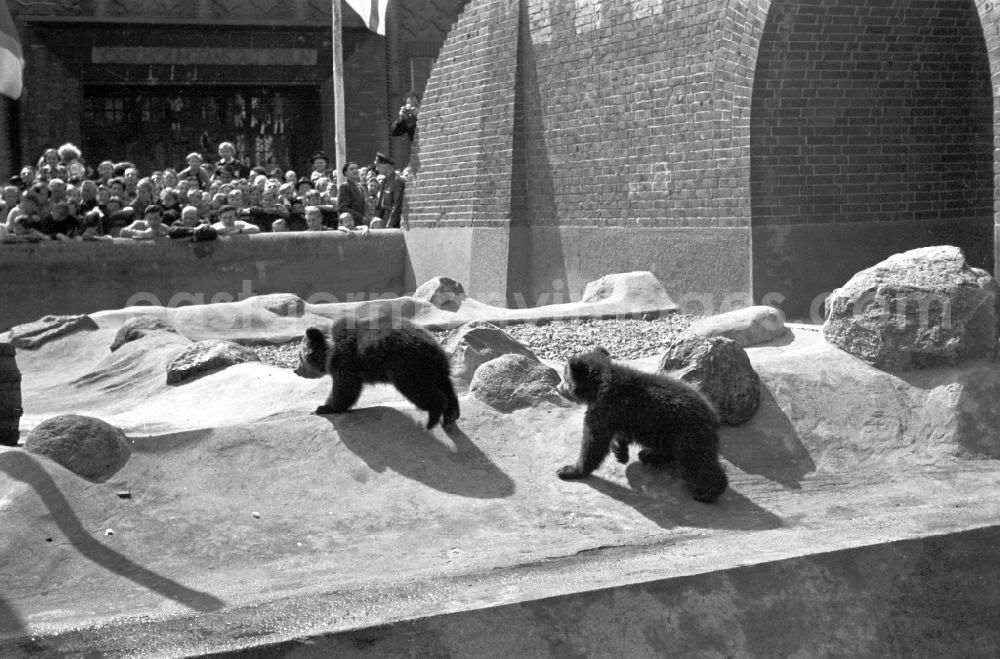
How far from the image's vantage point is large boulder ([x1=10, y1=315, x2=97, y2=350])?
40.1 feet

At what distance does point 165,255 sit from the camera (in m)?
14.7

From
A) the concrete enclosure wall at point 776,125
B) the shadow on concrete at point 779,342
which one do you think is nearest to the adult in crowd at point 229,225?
the concrete enclosure wall at point 776,125

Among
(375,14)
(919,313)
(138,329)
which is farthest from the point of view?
(375,14)

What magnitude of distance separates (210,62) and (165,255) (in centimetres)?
1320

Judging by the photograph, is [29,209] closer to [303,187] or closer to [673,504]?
[303,187]

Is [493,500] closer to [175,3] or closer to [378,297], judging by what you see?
[378,297]

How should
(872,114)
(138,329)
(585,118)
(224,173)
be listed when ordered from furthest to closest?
(224,173)
(585,118)
(872,114)
(138,329)

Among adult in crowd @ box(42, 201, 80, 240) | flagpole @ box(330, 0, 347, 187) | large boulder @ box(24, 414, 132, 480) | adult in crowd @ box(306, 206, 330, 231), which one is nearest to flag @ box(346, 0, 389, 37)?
flagpole @ box(330, 0, 347, 187)

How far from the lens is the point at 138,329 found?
11.6 m

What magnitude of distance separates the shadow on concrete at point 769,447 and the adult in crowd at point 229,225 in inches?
370

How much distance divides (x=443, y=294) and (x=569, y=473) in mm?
6919

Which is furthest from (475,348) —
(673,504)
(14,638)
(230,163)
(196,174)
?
(230,163)

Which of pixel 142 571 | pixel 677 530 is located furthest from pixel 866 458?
pixel 142 571

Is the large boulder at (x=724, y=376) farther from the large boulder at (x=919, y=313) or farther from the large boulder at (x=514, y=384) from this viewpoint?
the large boulder at (x=919, y=313)
